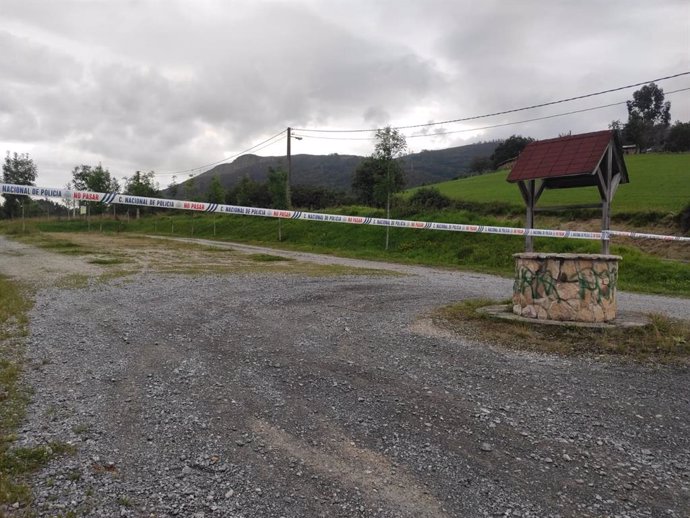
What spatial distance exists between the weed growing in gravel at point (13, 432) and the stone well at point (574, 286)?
7.30 m

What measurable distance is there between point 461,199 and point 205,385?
124 feet

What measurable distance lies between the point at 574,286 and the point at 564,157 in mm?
3629

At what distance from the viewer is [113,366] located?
545 cm

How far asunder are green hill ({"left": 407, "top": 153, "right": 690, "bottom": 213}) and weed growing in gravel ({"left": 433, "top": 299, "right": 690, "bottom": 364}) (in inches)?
975

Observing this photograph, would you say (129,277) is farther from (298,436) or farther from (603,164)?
(603,164)

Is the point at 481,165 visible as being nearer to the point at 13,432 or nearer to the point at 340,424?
the point at 340,424

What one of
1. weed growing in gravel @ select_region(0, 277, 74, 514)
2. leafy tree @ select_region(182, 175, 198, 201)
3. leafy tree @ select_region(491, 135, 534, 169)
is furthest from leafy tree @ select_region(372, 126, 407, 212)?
leafy tree @ select_region(491, 135, 534, 169)

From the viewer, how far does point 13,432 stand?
3.77 meters

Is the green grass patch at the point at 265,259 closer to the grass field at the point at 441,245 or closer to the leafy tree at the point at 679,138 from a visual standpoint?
the grass field at the point at 441,245

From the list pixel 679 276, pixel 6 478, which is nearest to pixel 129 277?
pixel 6 478

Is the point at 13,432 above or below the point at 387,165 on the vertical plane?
below

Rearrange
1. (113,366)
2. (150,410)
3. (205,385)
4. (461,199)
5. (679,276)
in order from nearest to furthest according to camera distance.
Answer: (150,410), (205,385), (113,366), (679,276), (461,199)

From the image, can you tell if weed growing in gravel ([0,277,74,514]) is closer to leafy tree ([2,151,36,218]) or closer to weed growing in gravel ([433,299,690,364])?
weed growing in gravel ([433,299,690,364])

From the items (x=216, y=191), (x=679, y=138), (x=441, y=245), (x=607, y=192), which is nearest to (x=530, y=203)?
(x=607, y=192)
